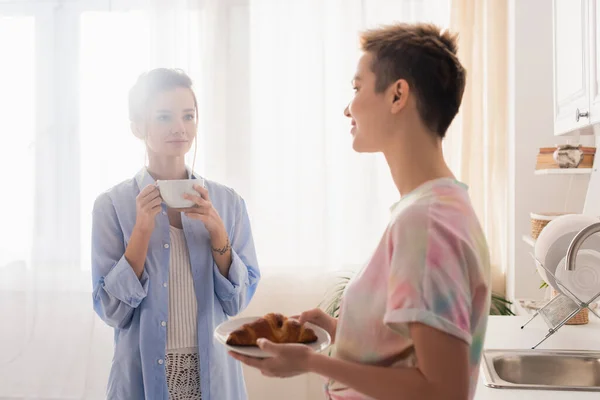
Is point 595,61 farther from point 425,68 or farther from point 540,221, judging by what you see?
point 425,68

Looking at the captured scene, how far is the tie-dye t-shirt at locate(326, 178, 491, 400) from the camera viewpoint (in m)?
0.75

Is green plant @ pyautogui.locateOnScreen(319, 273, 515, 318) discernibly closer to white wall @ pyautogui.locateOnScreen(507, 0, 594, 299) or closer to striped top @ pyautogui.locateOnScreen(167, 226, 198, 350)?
white wall @ pyautogui.locateOnScreen(507, 0, 594, 299)

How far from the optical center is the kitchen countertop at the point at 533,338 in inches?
52.1

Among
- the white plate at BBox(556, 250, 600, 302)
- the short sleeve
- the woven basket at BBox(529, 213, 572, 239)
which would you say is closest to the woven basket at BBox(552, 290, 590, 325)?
the woven basket at BBox(529, 213, 572, 239)

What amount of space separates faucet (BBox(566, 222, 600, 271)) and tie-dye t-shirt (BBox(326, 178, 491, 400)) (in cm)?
70

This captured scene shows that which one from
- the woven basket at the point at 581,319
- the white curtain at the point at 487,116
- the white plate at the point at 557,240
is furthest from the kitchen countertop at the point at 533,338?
the white curtain at the point at 487,116

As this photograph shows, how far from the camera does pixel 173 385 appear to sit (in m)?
1.66

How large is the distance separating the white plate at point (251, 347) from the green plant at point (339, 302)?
142 cm

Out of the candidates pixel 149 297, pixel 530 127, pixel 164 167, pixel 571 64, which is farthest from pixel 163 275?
pixel 530 127

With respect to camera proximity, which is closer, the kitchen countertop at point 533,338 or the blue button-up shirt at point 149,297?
the kitchen countertop at point 533,338

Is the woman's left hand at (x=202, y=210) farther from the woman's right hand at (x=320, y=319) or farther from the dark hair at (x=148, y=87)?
the woman's right hand at (x=320, y=319)

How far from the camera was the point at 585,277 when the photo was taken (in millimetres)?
1624

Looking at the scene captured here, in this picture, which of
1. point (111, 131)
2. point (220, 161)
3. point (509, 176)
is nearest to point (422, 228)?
point (509, 176)

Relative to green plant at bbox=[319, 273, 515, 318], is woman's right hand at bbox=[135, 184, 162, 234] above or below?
above
